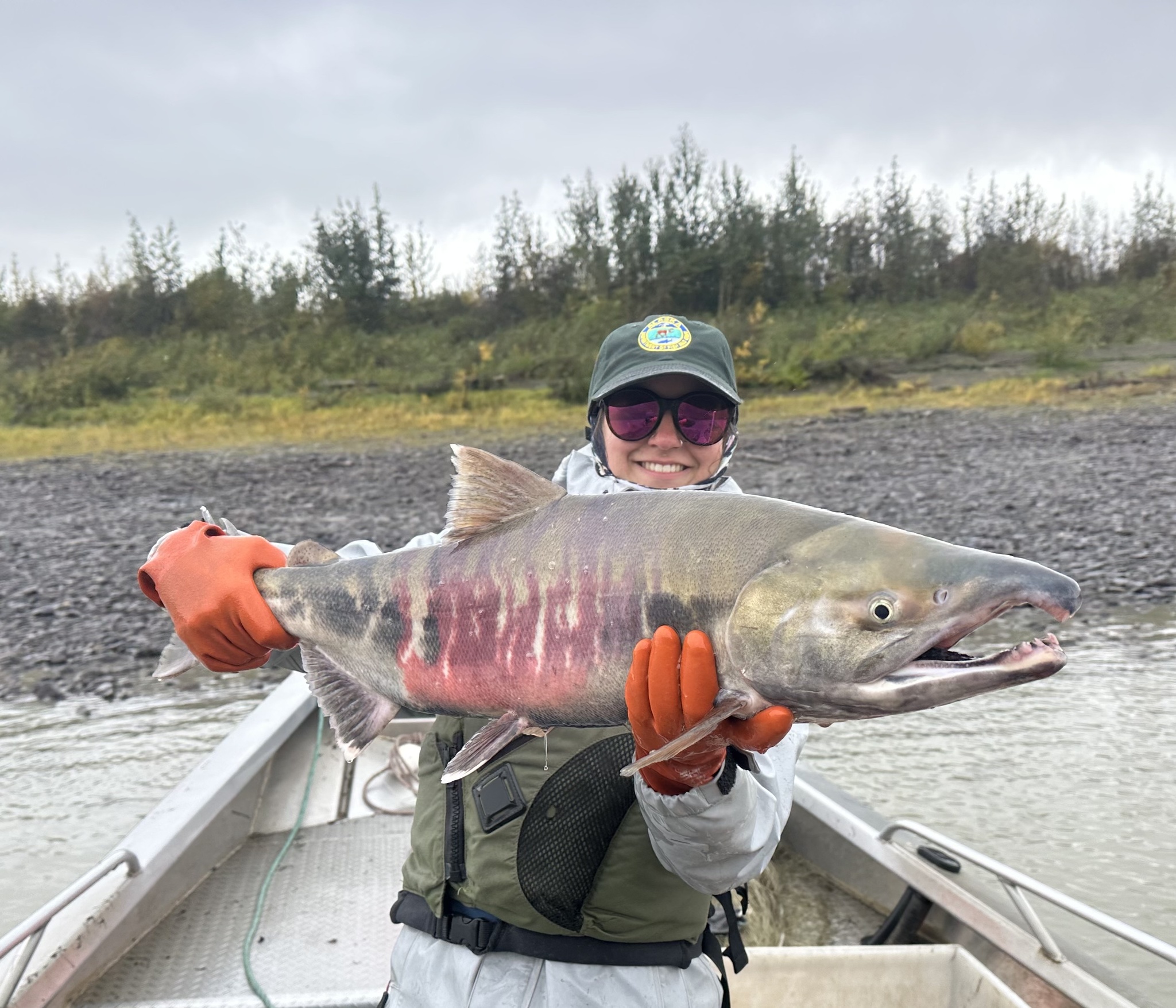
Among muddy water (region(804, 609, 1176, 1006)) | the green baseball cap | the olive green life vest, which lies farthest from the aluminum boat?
the green baseball cap

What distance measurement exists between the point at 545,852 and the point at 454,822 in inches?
11.8

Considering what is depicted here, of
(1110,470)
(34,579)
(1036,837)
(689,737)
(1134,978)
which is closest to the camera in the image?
(689,737)

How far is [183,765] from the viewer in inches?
328

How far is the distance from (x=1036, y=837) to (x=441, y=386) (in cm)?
3118

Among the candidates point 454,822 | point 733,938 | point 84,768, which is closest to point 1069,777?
point 733,938

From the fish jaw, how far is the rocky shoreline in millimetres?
9692

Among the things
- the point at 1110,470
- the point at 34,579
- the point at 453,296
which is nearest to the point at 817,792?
the point at 34,579

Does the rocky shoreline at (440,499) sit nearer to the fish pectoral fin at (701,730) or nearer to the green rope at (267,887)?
the green rope at (267,887)

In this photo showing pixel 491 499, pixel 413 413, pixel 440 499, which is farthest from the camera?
pixel 413 413

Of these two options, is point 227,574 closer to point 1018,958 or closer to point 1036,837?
point 1018,958

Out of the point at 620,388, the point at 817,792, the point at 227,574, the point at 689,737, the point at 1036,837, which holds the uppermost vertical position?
the point at 620,388

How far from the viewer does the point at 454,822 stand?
2.83 m

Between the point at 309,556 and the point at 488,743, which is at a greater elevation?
the point at 309,556

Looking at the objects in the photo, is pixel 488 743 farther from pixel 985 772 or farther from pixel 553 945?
pixel 985 772
